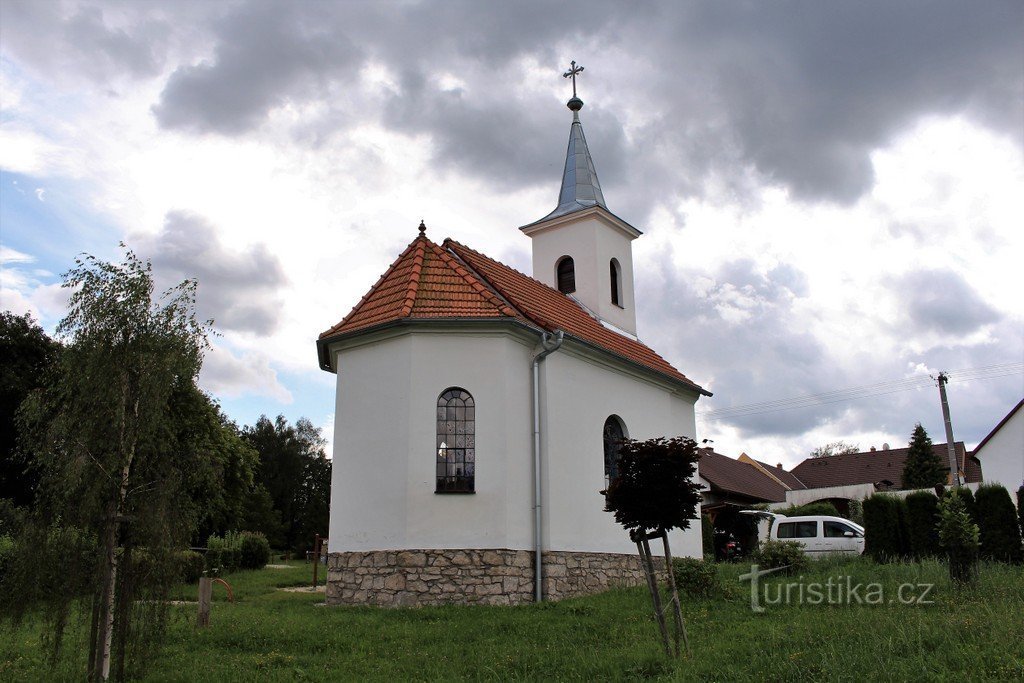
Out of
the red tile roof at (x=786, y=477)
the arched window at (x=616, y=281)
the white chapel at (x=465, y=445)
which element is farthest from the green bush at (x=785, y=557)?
the red tile roof at (x=786, y=477)

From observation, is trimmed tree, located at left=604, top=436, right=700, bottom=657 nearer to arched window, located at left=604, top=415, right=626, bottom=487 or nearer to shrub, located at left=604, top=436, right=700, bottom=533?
shrub, located at left=604, top=436, right=700, bottom=533

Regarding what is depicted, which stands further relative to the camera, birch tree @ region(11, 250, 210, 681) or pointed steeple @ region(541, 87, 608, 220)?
pointed steeple @ region(541, 87, 608, 220)

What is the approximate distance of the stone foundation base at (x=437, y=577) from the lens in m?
14.4

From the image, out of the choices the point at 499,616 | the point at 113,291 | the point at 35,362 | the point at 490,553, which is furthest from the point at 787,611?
the point at 35,362

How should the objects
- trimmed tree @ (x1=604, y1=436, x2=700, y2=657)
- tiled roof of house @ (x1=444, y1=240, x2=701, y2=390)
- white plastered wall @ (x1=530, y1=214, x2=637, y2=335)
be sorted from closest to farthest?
trimmed tree @ (x1=604, y1=436, x2=700, y2=657), tiled roof of house @ (x1=444, y1=240, x2=701, y2=390), white plastered wall @ (x1=530, y1=214, x2=637, y2=335)

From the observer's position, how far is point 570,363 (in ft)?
57.4

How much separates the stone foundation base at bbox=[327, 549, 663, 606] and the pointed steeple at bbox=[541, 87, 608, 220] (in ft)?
39.9

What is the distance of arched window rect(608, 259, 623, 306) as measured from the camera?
23953 mm

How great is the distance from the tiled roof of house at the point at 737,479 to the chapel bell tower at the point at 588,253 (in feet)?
51.5

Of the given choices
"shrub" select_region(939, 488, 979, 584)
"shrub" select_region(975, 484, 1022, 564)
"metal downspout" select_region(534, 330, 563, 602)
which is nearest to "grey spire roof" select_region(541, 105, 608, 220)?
"metal downspout" select_region(534, 330, 563, 602)

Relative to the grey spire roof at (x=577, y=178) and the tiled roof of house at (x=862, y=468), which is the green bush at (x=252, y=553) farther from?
the tiled roof of house at (x=862, y=468)

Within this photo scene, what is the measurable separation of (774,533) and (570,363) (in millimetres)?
7533

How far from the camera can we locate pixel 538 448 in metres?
16.0

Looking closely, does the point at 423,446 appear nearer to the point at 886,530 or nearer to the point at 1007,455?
the point at 886,530
